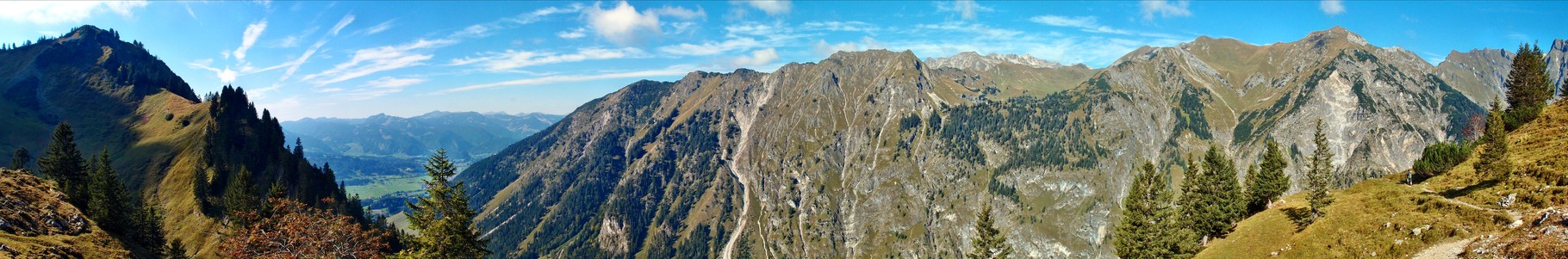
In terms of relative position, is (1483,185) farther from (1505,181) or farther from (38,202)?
(38,202)

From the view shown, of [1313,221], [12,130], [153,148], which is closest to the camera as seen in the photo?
[1313,221]

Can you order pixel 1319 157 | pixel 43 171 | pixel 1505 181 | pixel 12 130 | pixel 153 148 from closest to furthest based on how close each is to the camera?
pixel 1505 181
pixel 1319 157
pixel 43 171
pixel 153 148
pixel 12 130

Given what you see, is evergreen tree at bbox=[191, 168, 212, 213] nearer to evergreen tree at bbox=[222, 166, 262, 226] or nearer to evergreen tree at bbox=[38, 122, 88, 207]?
evergreen tree at bbox=[222, 166, 262, 226]

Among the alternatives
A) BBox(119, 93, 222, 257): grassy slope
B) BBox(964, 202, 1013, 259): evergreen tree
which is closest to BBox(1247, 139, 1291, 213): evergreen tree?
BBox(964, 202, 1013, 259): evergreen tree

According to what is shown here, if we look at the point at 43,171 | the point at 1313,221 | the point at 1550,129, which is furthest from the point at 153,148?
the point at 1550,129

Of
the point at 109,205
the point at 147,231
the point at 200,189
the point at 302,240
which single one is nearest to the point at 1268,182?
the point at 302,240

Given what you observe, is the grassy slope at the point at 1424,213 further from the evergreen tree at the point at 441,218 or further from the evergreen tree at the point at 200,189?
the evergreen tree at the point at 200,189

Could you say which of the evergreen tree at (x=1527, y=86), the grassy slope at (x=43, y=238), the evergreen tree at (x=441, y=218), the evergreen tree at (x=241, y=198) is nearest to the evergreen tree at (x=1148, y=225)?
the evergreen tree at (x=1527, y=86)

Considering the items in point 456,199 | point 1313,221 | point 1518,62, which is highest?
point 1518,62
